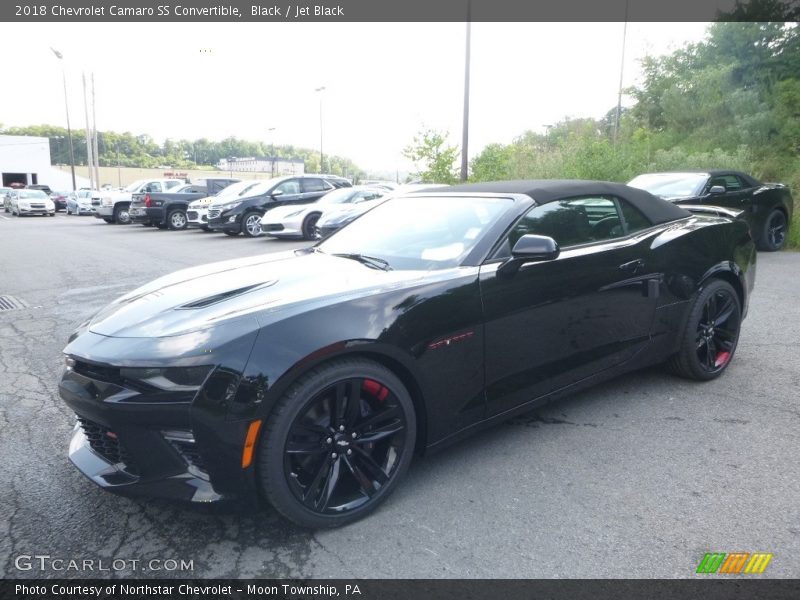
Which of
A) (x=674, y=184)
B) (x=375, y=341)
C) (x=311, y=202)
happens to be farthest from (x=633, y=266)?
(x=311, y=202)

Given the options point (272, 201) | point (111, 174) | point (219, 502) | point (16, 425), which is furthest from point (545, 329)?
point (111, 174)

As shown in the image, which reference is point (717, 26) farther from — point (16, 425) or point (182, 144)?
point (182, 144)

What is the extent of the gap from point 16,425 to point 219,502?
2.08 m

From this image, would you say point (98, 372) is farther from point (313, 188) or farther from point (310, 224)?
point (313, 188)

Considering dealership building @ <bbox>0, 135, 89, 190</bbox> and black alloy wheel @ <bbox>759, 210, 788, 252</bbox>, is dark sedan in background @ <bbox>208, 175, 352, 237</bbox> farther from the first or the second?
dealership building @ <bbox>0, 135, 89, 190</bbox>

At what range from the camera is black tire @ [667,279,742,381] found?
403 centimetres

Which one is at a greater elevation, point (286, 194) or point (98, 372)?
point (286, 194)

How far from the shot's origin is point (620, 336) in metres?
3.61

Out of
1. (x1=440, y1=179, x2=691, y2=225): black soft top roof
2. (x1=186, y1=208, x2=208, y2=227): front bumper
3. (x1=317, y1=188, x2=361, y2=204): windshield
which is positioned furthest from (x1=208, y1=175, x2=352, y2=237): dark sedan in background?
(x1=440, y1=179, x2=691, y2=225): black soft top roof

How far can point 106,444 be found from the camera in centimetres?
250

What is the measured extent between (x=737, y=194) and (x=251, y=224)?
1123cm

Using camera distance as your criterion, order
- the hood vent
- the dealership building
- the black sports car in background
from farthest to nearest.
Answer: the dealership building
the black sports car in background
the hood vent

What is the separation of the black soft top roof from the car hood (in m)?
0.96

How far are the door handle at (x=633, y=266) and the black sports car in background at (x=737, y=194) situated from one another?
245 inches
